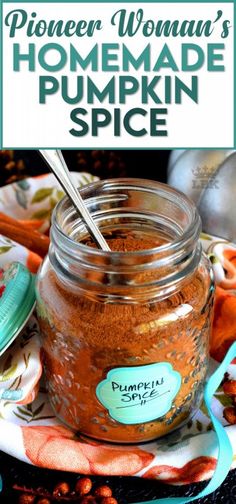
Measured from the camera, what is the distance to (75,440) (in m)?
0.65

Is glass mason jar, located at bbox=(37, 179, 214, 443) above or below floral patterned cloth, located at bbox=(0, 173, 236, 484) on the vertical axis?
above

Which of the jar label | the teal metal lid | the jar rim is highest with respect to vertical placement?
the jar rim

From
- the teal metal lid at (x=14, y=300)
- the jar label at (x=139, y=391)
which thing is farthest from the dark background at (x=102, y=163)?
the jar label at (x=139, y=391)

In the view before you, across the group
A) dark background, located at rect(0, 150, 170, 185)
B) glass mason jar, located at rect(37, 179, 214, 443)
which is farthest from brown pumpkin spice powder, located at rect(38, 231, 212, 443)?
dark background, located at rect(0, 150, 170, 185)

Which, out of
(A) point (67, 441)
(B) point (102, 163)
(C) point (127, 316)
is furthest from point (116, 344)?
(B) point (102, 163)

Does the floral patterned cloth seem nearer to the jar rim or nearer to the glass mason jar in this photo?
the glass mason jar

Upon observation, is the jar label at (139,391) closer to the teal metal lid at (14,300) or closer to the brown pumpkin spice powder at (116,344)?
the brown pumpkin spice powder at (116,344)

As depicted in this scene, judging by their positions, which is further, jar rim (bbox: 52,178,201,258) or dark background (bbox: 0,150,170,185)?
dark background (bbox: 0,150,170,185)

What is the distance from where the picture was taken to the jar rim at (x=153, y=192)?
55 cm

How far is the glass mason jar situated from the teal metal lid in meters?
0.03

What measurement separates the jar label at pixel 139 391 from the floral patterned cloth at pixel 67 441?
0.04 metres

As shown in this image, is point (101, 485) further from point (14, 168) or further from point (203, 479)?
point (14, 168)

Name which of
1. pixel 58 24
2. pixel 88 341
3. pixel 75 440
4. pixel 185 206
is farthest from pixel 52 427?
pixel 58 24

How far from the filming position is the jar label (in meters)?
0.58
